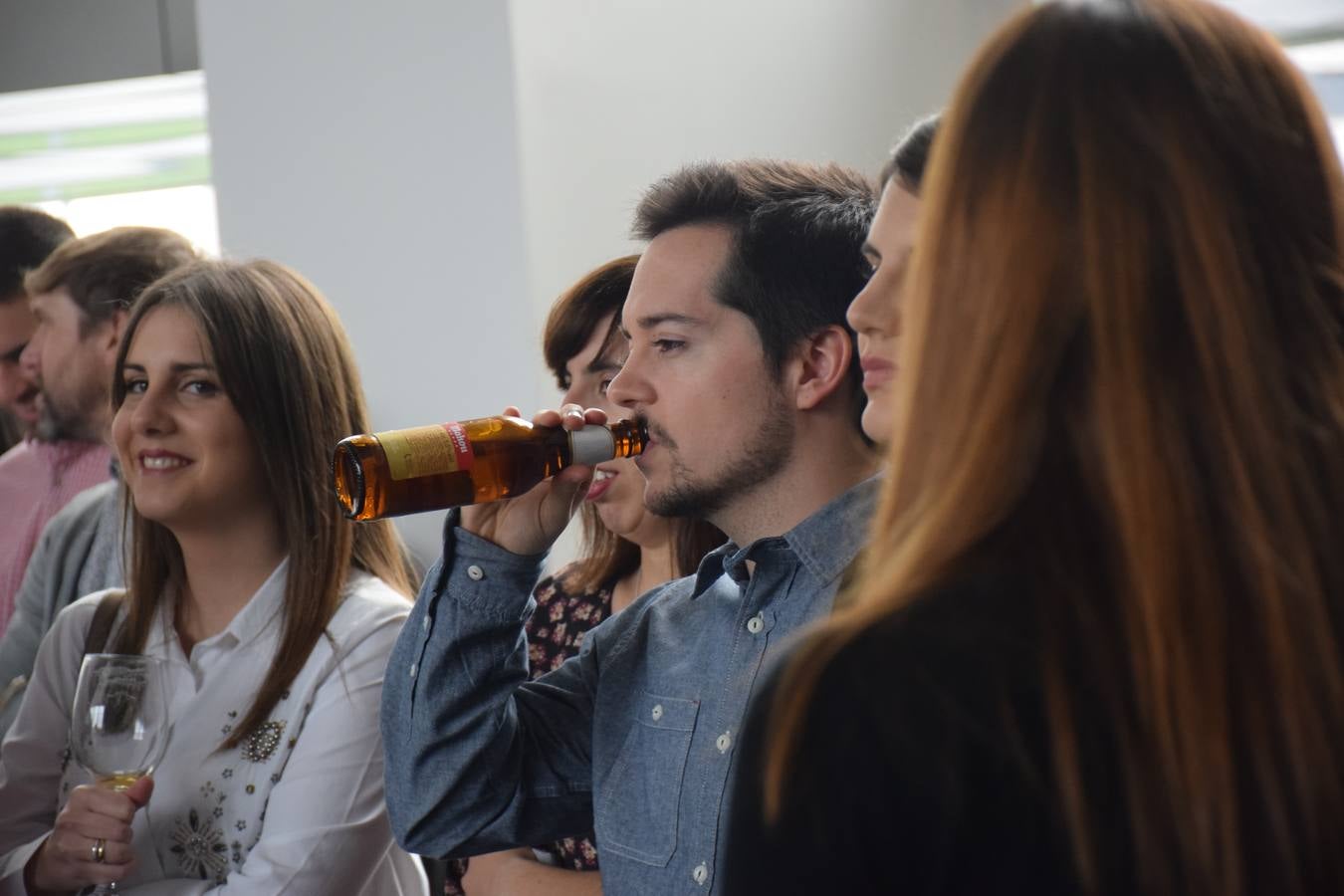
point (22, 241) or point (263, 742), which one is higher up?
point (22, 241)

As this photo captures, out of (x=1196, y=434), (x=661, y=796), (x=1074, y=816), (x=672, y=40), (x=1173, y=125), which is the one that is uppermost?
(x=672, y=40)

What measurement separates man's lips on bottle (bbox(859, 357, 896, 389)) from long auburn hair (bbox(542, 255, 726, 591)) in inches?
27.5

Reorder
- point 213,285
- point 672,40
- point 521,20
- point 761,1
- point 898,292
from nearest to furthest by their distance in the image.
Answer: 1. point 898,292
2. point 213,285
3. point 521,20
4. point 672,40
5. point 761,1

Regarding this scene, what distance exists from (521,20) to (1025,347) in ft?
6.13

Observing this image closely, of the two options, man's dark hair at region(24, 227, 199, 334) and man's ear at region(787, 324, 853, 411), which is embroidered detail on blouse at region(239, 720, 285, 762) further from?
man's dark hair at region(24, 227, 199, 334)

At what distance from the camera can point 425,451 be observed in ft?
4.26

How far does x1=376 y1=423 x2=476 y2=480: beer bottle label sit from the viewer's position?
4.19 feet

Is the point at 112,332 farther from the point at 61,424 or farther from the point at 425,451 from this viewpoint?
the point at 425,451

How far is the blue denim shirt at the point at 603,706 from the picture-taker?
120 centimetres

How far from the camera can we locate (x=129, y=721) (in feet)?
4.68

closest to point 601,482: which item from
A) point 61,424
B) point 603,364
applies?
point 603,364

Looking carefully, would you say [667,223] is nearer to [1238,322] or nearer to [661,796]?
[661,796]

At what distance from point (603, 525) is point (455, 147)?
2.54ft

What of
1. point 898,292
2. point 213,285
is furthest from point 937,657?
point 213,285
